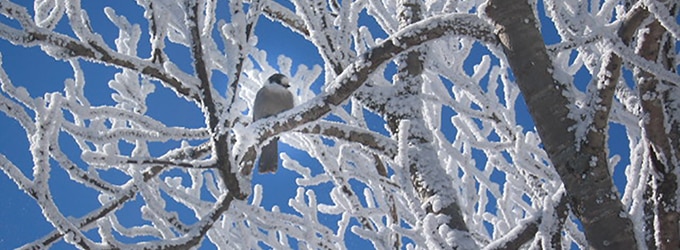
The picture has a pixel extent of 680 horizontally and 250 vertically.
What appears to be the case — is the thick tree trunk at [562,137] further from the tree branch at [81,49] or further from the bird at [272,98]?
the bird at [272,98]

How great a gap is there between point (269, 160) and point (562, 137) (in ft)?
8.02

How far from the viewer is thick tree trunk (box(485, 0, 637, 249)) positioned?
62.9 inches

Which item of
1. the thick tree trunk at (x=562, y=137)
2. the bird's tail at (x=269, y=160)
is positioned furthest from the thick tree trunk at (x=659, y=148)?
the bird's tail at (x=269, y=160)

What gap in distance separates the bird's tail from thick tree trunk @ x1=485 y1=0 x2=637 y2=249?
2.22 meters

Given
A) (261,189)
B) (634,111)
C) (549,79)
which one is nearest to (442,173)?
(549,79)

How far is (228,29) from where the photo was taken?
7.20 ft

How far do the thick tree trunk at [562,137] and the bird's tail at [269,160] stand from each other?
2220mm

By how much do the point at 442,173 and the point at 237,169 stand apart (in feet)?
2.52

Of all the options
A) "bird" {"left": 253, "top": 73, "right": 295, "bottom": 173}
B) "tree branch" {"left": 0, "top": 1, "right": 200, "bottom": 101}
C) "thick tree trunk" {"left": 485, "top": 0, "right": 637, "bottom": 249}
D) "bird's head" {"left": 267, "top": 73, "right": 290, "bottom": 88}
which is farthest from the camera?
"bird's head" {"left": 267, "top": 73, "right": 290, "bottom": 88}

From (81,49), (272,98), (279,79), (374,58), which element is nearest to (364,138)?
(374,58)

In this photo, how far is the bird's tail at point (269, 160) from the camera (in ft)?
12.7

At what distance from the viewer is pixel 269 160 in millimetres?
3895

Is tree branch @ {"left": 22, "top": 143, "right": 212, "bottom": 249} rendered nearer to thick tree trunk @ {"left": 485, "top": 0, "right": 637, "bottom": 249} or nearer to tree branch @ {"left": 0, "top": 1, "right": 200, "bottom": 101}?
tree branch @ {"left": 0, "top": 1, "right": 200, "bottom": 101}

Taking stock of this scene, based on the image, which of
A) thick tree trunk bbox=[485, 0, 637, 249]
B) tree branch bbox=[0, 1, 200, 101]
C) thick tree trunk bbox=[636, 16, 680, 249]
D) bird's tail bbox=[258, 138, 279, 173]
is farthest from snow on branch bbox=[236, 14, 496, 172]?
bird's tail bbox=[258, 138, 279, 173]
